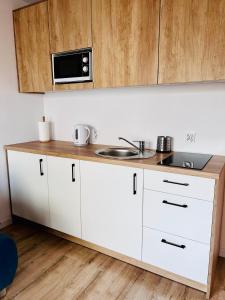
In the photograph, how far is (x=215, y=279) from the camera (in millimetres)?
1730

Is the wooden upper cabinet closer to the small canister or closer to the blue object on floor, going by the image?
the small canister

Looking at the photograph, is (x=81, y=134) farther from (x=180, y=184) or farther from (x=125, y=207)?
(x=180, y=184)

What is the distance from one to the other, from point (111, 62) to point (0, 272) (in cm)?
173

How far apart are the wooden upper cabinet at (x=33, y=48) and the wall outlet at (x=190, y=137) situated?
4.63ft

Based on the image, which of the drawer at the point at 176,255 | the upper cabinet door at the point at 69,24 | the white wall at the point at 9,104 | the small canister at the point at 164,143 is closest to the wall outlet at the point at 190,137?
the small canister at the point at 164,143

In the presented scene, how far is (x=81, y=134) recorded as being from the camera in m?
2.34

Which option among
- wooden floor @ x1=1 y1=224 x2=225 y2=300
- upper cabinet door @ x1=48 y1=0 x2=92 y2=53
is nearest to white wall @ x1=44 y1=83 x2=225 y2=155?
upper cabinet door @ x1=48 y1=0 x2=92 y2=53

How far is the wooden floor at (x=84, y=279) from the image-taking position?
1570 mm

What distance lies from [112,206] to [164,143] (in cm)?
72

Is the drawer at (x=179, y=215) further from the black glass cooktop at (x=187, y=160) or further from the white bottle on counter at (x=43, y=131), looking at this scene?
the white bottle on counter at (x=43, y=131)

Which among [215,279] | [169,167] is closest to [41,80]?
[169,167]

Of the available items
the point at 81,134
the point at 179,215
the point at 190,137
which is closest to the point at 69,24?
the point at 81,134

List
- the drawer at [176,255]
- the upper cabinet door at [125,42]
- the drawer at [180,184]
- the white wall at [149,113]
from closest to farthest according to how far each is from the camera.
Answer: the drawer at [180,184]
the drawer at [176,255]
the upper cabinet door at [125,42]
the white wall at [149,113]

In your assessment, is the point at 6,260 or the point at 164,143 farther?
the point at 164,143
